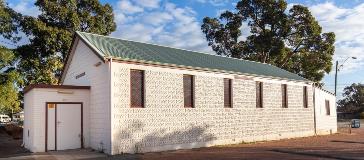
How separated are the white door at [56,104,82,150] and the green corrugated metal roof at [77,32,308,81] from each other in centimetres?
326

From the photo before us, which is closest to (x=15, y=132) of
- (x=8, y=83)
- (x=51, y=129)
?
(x=8, y=83)

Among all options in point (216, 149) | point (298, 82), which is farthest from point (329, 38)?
point (216, 149)

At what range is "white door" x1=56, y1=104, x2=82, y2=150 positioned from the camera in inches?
749

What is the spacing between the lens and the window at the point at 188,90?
20.5m

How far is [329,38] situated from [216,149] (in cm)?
3159

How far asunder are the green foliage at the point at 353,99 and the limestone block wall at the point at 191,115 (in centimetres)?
7981

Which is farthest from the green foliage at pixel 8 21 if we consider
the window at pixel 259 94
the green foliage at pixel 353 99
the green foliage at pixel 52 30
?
the green foliage at pixel 353 99

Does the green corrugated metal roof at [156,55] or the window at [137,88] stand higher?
the green corrugated metal roof at [156,55]

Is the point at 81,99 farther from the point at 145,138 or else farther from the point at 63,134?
the point at 145,138

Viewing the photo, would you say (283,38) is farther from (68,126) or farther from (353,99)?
(353,99)

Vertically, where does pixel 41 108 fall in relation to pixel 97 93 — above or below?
below

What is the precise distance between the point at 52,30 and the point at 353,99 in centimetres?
8769

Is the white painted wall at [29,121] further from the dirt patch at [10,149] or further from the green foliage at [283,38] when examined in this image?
the green foliage at [283,38]

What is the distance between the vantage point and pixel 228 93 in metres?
23.0
